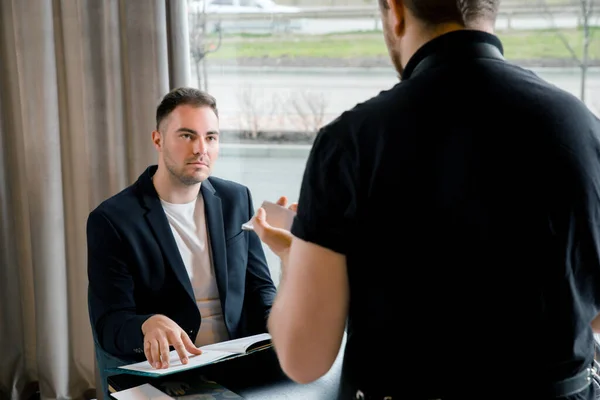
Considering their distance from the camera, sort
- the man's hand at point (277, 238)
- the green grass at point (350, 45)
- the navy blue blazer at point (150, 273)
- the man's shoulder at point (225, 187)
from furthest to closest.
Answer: the green grass at point (350, 45) < the man's shoulder at point (225, 187) < the navy blue blazer at point (150, 273) < the man's hand at point (277, 238)

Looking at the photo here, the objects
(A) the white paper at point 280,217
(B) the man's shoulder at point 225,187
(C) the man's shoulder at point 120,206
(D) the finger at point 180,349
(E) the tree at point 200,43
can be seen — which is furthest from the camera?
(E) the tree at point 200,43

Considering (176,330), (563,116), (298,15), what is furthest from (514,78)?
(298,15)

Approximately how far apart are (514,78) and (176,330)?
3.58 feet

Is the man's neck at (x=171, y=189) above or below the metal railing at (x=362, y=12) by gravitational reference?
below

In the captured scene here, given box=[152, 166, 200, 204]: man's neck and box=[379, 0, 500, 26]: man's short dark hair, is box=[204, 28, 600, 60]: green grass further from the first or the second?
box=[379, 0, 500, 26]: man's short dark hair

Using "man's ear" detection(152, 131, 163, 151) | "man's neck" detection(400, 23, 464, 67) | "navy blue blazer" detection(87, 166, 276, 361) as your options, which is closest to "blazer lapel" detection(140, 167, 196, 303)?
"navy blue blazer" detection(87, 166, 276, 361)

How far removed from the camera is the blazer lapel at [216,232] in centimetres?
218

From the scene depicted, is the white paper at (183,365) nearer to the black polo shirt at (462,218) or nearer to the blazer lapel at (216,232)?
the blazer lapel at (216,232)

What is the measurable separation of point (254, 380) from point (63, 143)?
1.74 meters

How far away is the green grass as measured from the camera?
2.46 meters

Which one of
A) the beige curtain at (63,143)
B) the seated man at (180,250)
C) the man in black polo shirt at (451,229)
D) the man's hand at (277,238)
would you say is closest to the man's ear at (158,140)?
the seated man at (180,250)

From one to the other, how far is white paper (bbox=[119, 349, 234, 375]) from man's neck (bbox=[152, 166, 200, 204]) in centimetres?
66

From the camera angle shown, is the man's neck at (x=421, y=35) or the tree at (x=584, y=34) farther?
the tree at (x=584, y=34)

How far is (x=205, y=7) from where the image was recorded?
9.46 ft
